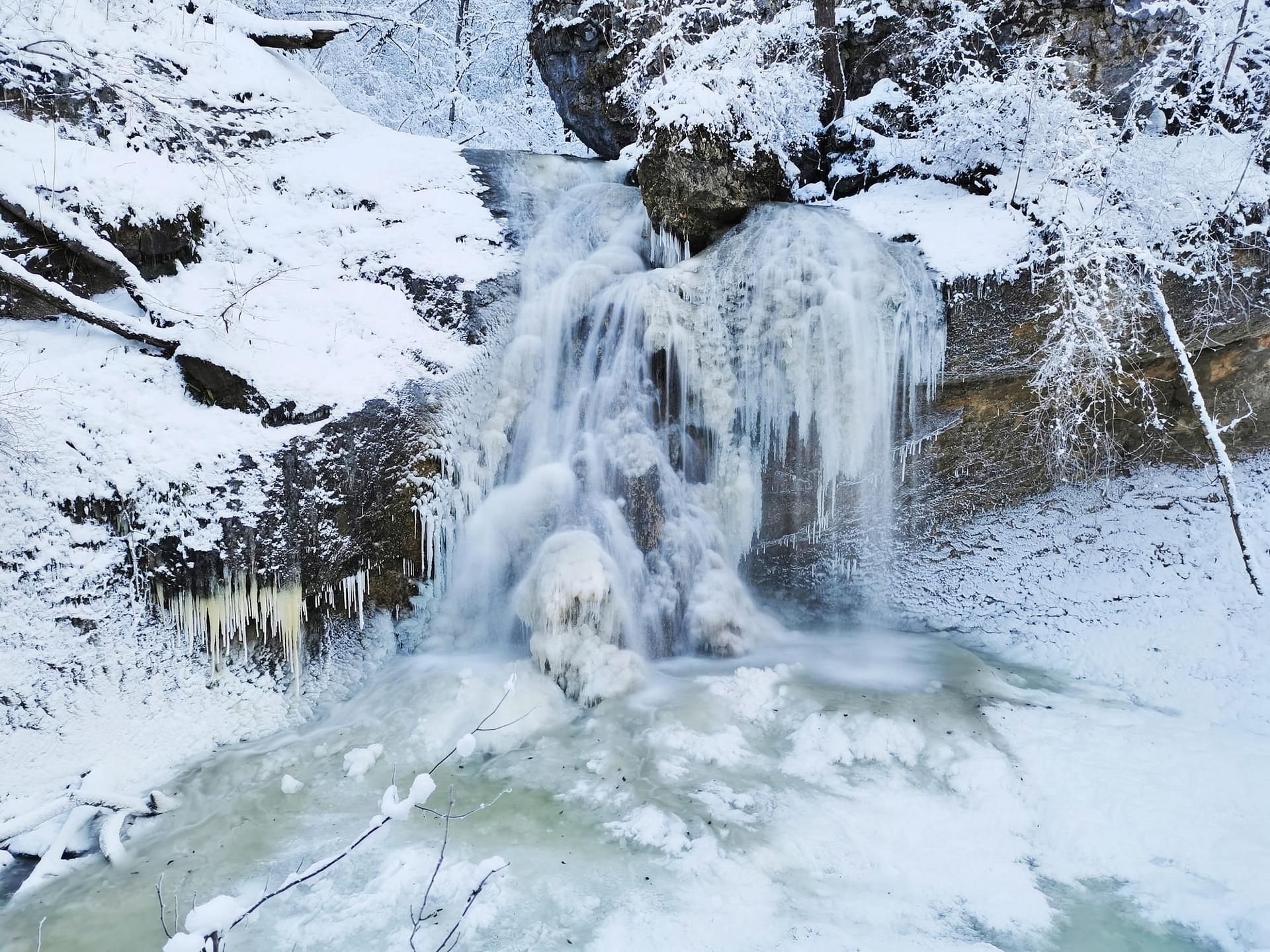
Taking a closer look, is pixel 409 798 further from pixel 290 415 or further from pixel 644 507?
pixel 644 507

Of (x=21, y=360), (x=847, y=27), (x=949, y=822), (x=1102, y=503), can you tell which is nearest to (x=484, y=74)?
(x=847, y=27)

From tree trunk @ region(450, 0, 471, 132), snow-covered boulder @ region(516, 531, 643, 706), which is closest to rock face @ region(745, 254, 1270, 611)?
snow-covered boulder @ region(516, 531, 643, 706)

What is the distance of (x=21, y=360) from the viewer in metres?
4.30

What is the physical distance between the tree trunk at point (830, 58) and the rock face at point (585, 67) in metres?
2.01

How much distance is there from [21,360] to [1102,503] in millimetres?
7129

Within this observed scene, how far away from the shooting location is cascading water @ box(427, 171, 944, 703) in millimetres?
5043

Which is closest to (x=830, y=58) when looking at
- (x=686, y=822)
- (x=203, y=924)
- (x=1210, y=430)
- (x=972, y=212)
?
(x=972, y=212)

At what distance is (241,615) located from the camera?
4.33 meters

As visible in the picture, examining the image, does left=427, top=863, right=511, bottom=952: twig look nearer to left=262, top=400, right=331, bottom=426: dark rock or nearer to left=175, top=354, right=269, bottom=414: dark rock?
left=262, top=400, right=331, bottom=426: dark rock

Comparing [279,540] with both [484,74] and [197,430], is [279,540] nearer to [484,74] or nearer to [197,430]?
[197,430]

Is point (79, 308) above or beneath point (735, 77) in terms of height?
beneath

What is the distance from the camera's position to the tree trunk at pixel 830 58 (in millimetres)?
7312

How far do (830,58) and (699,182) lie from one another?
8.79ft

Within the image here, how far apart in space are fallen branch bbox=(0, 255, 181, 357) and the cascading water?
209cm
